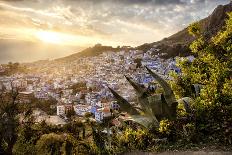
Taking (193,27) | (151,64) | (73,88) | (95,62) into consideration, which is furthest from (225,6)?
(193,27)

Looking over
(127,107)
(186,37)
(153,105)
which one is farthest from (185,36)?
(153,105)

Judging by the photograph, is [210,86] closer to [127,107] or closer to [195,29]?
[127,107]

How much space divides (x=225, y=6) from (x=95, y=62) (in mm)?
74041

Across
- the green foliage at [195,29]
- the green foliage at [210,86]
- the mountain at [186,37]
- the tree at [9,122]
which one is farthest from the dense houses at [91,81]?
the green foliage at [210,86]

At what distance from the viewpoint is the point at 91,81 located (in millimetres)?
137375

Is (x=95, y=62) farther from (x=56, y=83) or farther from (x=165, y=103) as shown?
(x=165, y=103)

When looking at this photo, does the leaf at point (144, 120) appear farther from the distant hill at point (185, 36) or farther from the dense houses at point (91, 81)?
the distant hill at point (185, 36)

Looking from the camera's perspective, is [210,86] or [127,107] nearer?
[127,107]

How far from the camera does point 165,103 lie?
25.8ft

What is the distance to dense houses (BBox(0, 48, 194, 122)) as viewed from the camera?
97938 mm

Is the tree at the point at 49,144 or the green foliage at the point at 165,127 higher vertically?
the green foliage at the point at 165,127

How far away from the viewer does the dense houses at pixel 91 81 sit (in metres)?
97.9

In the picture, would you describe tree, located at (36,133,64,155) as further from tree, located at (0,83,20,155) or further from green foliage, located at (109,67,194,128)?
green foliage, located at (109,67,194,128)

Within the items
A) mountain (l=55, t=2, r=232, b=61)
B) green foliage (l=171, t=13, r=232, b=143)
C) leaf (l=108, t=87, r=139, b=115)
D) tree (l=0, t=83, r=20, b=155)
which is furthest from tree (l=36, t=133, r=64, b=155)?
mountain (l=55, t=2, r=232, b=61)
